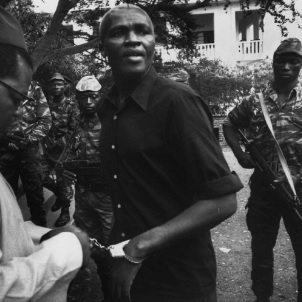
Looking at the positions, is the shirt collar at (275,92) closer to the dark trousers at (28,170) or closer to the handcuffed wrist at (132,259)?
the handcuffed wrist at (132,259)

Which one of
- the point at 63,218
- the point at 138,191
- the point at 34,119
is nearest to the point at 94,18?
the point at 34,119

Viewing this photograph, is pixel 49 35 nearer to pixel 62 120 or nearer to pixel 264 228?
pixel 62 120

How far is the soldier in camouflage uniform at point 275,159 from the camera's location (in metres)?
3.89

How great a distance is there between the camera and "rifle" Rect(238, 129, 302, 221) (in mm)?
3775

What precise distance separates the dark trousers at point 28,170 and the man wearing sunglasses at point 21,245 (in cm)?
407

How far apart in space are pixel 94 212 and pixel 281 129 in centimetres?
191

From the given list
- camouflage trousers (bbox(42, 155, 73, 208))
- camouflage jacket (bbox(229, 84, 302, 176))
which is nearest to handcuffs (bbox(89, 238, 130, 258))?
A: camouflage jacket (bbox(229, 84, 302, 176))

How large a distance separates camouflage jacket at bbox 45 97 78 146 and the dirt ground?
7.47ft

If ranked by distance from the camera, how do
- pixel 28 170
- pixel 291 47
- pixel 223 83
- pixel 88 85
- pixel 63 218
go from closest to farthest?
pixel 291 47 < pixel 88 85 < pixel 28 170 < pixel 63 218 < pixel 223 83

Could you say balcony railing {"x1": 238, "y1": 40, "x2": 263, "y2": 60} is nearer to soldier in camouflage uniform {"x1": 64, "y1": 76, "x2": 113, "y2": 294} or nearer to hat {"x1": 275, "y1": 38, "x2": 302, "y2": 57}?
soldier in camouflage uniform {"x1": 64, "y1": 76, "x2": 113, "y2": 294}

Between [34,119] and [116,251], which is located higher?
[34,119]

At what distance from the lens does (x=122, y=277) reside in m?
1.64

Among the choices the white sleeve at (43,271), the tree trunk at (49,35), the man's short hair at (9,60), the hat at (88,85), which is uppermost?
the tree trunk at (49,35)

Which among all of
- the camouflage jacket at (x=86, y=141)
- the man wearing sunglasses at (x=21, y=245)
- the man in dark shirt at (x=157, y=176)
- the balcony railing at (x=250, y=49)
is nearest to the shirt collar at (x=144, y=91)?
the man in dark shirt at (x=157, y=176)
